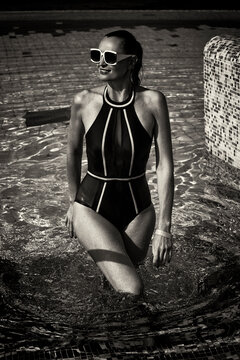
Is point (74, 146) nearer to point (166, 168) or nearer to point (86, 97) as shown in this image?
point (86, 97)

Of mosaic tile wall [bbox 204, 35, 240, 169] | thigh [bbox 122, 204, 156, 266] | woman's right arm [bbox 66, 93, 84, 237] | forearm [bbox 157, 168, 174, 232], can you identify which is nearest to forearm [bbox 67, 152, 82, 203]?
woman's right arm [bbox 66, 93, 84, 237]

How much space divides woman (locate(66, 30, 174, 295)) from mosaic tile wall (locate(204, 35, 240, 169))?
2591 millimetres

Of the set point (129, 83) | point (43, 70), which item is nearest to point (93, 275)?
point (129, 83)

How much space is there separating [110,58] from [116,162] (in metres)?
0.64

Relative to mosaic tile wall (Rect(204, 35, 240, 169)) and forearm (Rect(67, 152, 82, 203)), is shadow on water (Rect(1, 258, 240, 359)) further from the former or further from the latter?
mosaic tile wall (Rect(204, 35, 240, 169))

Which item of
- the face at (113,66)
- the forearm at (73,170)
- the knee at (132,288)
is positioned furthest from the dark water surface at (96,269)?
the face at (113,66)

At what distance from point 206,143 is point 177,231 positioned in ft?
6.72

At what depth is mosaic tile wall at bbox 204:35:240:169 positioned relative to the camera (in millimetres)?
7105

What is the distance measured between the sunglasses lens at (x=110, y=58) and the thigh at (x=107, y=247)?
3.04ft

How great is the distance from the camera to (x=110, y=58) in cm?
443

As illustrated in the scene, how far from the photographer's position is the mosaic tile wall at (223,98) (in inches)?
280

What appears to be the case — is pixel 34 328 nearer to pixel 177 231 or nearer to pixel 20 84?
pixel 177 231

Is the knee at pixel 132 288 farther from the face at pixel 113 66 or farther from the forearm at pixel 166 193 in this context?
the face at pixel 113 66

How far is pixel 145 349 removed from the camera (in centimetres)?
428
